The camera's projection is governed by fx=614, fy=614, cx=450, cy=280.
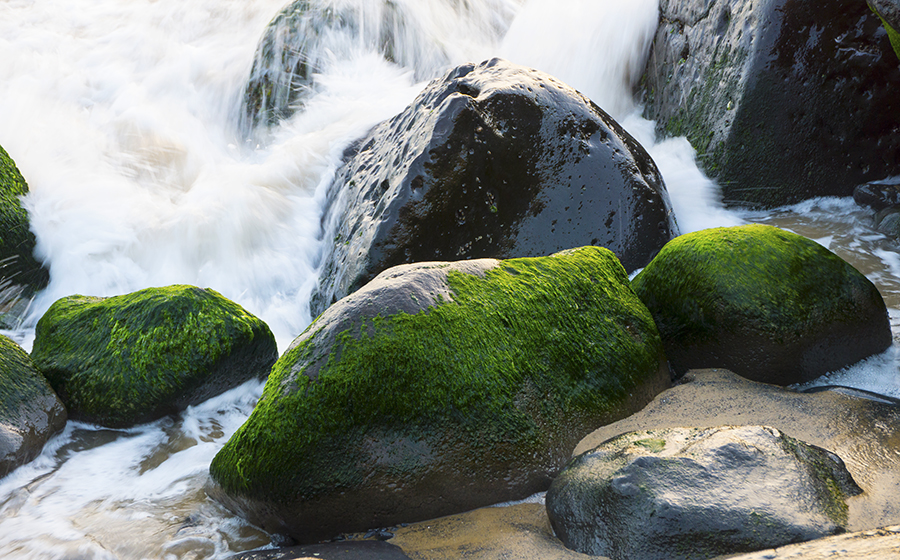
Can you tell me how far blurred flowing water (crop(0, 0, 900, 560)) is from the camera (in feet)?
10.3

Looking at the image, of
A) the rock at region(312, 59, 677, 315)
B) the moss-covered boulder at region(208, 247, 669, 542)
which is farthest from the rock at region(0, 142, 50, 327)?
the moss-covered boulder at region(208, 247, 669, 542)

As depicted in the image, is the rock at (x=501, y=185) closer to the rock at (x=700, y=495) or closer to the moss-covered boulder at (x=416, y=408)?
the moss-covered boulder at (x=416, y=408)

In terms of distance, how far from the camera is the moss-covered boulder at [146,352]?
3.77 m

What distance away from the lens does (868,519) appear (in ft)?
7.00

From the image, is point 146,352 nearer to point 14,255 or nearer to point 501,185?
point 501,185

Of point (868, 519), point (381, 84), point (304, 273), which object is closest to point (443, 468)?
point (868, 519)

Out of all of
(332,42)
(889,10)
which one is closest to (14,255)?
(332,42)

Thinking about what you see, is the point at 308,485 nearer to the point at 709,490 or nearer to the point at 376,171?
the point at 709,490

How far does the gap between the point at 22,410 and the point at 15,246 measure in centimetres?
312

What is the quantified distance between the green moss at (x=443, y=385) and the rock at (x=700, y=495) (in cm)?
40

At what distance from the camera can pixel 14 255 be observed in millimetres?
5824

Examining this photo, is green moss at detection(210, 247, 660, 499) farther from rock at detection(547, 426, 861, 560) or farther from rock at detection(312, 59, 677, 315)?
rock at detection(312, 59, 677, 315)

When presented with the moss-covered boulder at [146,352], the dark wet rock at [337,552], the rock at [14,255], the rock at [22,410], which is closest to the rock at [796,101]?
the moss-covered boulder at [146,352]

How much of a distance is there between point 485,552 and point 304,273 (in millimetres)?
3871
